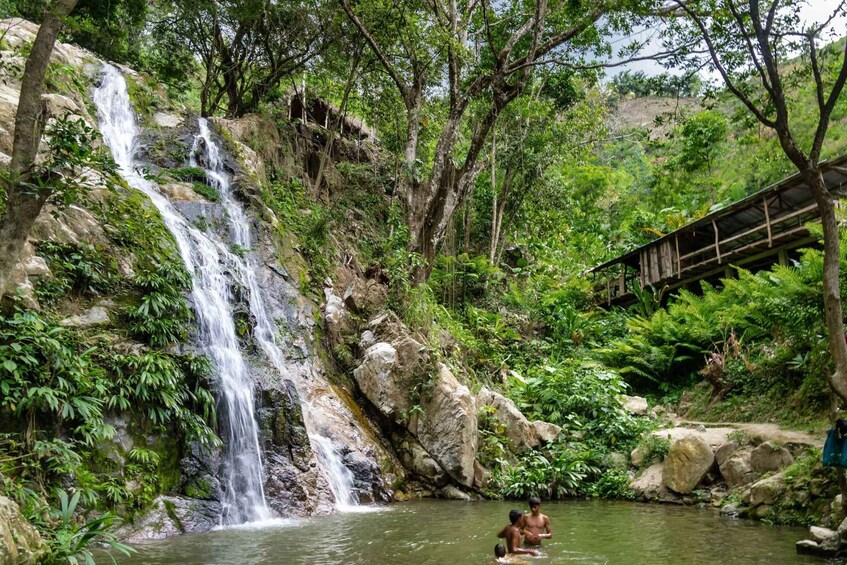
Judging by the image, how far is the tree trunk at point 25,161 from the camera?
576 centimetres

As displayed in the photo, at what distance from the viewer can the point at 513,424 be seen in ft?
41.0

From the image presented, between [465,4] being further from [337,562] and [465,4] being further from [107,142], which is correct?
[337,562]

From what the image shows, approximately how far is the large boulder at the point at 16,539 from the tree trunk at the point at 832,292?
8042 millimetres

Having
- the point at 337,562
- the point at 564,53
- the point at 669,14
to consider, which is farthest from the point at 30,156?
the point at 564,53

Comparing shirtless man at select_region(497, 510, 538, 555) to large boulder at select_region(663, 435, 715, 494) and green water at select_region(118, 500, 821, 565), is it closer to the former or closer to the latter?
green water at select_region(118, 500, 821, 565)

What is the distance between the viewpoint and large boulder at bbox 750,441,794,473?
9.43 meters

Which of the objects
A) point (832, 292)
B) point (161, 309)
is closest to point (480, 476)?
point (161, 309)

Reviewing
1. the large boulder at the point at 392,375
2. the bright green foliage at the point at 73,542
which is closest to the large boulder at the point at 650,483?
the large boulder at the point at 392,375

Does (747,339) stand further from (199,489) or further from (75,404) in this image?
(75,404)

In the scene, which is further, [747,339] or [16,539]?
[747,339]

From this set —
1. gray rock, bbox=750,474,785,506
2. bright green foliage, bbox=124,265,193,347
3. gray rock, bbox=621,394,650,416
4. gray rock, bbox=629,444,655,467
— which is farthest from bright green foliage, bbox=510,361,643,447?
bright green foliage, bbox=124,265,193,347

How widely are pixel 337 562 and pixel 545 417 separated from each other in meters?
8.50

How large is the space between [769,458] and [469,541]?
552cm

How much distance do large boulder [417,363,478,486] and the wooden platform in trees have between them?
10664 millimetres
